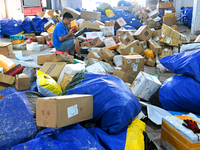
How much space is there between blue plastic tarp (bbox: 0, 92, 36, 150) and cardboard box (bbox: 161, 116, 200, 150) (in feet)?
3.53

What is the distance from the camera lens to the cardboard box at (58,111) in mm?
1098

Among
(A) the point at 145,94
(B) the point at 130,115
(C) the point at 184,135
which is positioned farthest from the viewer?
(A) the point at 145,94

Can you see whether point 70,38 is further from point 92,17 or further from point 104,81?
point 92,17

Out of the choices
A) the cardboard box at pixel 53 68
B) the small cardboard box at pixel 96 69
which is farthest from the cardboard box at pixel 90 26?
the cardboard box at pixel 53 68

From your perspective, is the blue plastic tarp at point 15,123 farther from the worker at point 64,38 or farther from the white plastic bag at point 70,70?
the worker at point 64,38

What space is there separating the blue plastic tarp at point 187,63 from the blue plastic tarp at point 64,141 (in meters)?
1.32

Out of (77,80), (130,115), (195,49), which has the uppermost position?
(195,49)

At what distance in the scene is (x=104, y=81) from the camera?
5.16 ft

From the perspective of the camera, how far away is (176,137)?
139 cm

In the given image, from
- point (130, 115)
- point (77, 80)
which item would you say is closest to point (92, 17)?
point (77, 80)

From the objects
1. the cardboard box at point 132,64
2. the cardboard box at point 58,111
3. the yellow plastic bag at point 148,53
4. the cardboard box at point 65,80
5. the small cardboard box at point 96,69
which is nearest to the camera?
the cardboard box at point 58,111

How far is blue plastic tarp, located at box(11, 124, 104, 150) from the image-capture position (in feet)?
3.61

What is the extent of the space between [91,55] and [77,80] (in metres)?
2.23

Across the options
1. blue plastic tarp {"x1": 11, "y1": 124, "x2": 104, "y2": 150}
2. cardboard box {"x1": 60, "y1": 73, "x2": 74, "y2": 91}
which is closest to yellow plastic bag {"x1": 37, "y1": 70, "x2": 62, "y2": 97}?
cardboard box {"x1": 60, "y1": 73, "x2": 74, "y2": 91}
